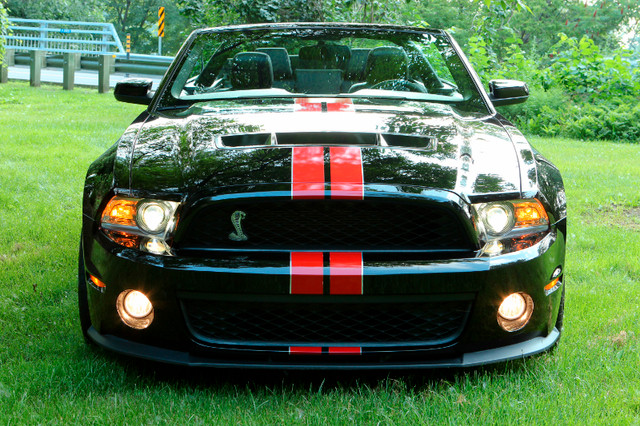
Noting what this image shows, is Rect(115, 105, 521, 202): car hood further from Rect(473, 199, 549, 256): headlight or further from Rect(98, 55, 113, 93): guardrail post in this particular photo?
Rect(98, 55, 113, 93): guardrail post

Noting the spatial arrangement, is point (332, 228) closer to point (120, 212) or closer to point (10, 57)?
point (120, 212)

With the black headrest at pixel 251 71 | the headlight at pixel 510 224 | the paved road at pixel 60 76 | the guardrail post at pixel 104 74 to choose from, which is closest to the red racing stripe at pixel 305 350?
the headlight at pixel 510 224

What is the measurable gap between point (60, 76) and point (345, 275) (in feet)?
53.1

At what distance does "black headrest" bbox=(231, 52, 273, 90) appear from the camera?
3.67m

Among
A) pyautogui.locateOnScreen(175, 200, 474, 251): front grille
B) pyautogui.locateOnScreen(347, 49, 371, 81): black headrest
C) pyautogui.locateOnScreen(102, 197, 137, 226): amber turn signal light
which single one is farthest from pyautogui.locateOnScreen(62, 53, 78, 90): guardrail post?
pyautogui.locateOnScreen(175, 200, 474, 251): front grille

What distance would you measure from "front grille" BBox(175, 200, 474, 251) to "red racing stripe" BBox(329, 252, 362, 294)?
0.23ft

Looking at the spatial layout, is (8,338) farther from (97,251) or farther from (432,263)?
(432,263)

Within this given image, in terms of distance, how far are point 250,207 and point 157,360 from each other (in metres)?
0.58

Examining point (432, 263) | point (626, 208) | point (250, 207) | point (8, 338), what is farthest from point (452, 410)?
point (626, 208)

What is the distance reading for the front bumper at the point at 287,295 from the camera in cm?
226

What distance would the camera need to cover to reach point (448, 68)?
3.84 meters

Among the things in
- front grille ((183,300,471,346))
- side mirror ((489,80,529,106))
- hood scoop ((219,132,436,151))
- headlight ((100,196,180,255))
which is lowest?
front grille ((183,300,471,346))

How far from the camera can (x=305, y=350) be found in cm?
232

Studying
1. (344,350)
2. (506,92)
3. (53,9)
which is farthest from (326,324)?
(53,9)
